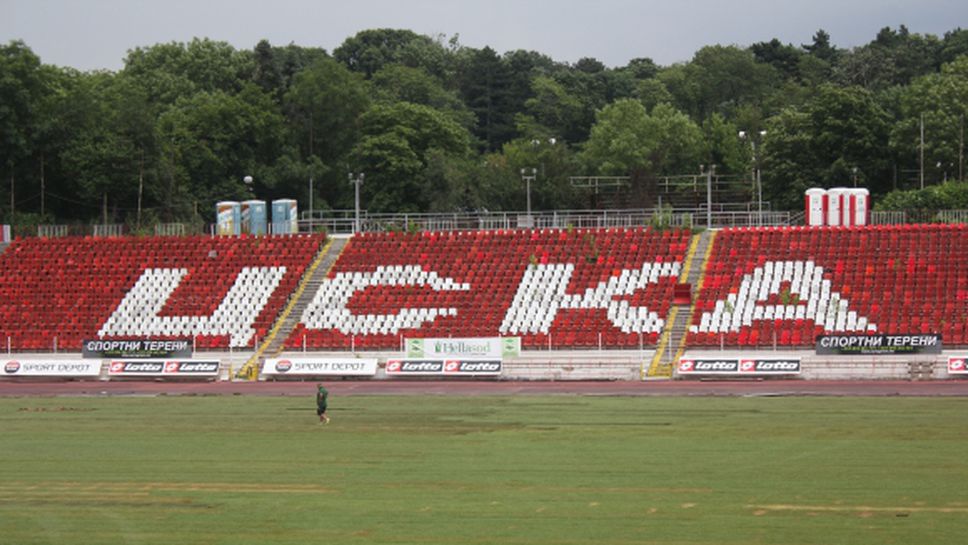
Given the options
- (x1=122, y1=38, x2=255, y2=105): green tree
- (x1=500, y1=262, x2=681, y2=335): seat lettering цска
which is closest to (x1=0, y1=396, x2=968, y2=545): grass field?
(x1=500, y1=262, x2=681, y2=335): seat lettering цска

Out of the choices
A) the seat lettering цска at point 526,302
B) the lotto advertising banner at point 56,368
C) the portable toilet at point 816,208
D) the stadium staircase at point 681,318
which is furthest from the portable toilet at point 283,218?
the portable toilet at point 816,208

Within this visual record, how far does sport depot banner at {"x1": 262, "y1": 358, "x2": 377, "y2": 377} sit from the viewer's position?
62.2 metres

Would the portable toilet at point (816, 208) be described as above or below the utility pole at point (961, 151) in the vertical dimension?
below

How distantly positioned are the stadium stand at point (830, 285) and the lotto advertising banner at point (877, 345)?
1.07 metres

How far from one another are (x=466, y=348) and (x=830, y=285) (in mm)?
17729

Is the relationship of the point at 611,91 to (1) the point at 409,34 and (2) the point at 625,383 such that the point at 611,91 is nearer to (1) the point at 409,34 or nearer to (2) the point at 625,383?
(1) the point at 409,34

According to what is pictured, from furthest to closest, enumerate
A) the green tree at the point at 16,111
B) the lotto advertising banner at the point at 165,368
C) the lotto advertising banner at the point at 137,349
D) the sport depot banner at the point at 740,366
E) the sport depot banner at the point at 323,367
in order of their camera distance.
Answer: the green tree at the point at 16,111, the lotto advertising banner at the point at 137,349, the lotto advertising banner at the point at 165,368, the sport depot banner at the point at 323,367, the sport depot banner at the point at 740,366

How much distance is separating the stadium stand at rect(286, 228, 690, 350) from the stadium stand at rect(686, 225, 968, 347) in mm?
2951

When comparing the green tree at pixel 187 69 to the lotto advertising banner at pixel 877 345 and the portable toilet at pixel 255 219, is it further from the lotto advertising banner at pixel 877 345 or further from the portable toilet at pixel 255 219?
the lotto advertising banner at pixel 877 345

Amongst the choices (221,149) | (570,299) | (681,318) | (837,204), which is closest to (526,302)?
(570,299)

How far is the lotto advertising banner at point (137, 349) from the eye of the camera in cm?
6656

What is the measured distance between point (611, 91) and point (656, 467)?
429 feet

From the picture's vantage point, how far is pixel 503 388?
57.1 m

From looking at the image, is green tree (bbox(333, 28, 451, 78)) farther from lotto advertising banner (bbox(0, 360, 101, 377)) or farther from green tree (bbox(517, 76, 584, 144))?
lotto advertising banner (bbox(0, 360, 101, 377))
